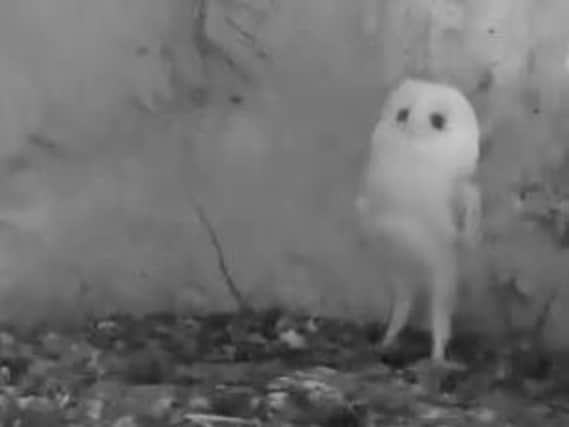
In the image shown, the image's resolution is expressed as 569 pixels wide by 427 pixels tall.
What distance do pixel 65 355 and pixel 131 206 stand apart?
0.31m

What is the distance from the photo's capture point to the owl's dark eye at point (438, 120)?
2664 mm

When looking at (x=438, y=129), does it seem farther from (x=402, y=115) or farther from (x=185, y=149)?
(x=185, y=149)

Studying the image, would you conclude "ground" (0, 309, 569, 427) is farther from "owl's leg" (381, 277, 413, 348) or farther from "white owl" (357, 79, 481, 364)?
"white owl" (357, 79, 481, 364)

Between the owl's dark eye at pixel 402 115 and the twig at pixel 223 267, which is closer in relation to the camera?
the owl's dark eye at pixel 402 115

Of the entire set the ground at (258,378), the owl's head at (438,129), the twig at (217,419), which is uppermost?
the owl's head at (438,129)

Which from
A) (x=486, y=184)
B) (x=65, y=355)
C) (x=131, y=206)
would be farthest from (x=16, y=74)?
(x=486, y=184)

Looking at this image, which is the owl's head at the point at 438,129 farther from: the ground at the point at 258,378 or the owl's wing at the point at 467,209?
the ground at the point at 258,378

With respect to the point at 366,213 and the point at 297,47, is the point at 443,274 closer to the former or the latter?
the point at 366,213

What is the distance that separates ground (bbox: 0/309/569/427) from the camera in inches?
100

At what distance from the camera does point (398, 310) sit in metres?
2.83

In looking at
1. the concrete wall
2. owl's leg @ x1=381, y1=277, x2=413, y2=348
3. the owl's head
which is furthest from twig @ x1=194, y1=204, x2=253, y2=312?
the owl's head

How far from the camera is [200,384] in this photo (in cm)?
265

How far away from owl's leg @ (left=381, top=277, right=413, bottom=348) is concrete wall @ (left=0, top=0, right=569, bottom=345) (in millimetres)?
108

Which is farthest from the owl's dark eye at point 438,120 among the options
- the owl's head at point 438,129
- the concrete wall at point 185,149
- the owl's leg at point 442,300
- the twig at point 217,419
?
the twig at point 217,419
